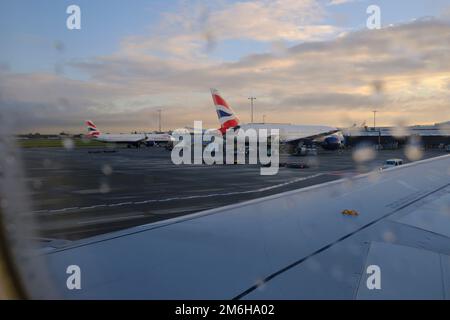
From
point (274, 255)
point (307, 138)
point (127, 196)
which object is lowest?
point (127, 196)

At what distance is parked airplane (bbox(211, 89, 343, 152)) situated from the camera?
45.8m

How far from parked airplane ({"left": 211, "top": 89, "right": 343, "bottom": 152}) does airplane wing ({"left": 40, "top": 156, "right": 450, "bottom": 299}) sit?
136ft

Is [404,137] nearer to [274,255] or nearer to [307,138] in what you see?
[307,138]

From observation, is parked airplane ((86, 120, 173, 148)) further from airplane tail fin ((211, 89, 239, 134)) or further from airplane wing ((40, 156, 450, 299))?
airplane wing ((40, 156, 450, 299))

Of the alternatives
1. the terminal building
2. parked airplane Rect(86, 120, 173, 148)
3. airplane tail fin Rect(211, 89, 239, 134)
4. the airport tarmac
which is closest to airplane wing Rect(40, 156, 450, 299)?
the airport tarmac

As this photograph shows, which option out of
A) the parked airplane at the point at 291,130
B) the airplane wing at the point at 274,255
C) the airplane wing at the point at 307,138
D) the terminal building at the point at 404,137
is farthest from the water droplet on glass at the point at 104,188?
the terminal building at the point at 404,137

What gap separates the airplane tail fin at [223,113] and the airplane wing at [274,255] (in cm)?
4128

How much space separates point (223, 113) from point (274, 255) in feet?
143

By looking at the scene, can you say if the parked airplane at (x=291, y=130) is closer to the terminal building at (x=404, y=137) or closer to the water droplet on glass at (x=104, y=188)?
the water droplet on glass at (x=104, y=188)

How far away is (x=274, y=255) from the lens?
2.93 meters

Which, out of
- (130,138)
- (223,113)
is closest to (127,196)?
(223,113)

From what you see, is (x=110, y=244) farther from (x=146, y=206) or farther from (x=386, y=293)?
(x=146, y=206)

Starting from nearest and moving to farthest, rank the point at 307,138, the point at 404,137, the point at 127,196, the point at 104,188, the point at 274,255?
1. the point at 274,255
2. the point at 127,196
3. the point at 104,188
4. the point at 307,138
5. the point at 404,137
